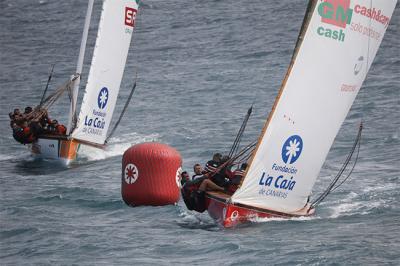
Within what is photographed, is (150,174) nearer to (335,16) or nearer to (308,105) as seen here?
(308,105)

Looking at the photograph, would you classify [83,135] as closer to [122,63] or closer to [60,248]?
[122,63]

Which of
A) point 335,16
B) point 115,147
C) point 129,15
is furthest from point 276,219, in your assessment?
point 129,15

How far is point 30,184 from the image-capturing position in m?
31.5

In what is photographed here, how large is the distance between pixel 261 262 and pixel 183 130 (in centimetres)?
→ 1750

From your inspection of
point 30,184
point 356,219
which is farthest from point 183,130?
point 356,219

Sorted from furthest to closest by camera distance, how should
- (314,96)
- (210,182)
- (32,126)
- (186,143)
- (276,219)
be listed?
(186,143) → (32,126) → (210,182) → (276,219) → (314,96)

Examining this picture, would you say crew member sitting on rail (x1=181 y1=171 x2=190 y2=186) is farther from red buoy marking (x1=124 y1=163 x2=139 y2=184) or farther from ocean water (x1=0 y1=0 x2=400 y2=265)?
red buoy marking (x1=124 y1=163 x2=139 y2=184)

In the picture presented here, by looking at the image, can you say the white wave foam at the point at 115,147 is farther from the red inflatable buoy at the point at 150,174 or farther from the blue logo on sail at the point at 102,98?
the red inflatable buoy at the point at 150,174

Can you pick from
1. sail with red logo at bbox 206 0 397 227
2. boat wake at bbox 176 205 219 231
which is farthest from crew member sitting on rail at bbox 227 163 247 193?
boat wake at bbox 176 205 219 231

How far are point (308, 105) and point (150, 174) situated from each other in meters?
4.43

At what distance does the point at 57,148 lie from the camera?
3572 centimetres

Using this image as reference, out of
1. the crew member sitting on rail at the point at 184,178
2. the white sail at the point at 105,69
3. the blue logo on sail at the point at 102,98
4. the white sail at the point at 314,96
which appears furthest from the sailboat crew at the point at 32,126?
the white sail at the point at 314,96

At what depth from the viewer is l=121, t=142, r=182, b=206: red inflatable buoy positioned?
26.1m

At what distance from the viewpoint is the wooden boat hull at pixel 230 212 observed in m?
24.8
